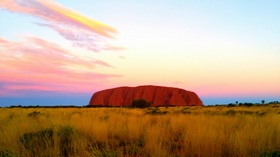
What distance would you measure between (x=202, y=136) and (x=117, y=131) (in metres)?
3.25

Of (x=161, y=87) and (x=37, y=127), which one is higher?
(x=161, y=87)

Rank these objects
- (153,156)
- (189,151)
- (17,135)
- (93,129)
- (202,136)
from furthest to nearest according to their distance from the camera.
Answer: (93,129)
(17,135)
(202,136)
(189,151)
(153,156)

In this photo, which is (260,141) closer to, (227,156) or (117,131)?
(227,156)

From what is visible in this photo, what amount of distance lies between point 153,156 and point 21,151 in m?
3.08

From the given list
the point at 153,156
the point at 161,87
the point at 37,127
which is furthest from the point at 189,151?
the point at 161,87

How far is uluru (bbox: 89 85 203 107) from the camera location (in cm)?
12700

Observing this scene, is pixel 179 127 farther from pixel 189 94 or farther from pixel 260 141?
pixel 189 94

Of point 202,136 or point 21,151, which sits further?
point 202,136

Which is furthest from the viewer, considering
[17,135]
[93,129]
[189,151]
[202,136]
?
[93,129]

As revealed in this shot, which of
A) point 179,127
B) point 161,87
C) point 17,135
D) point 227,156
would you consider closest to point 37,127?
point 17,135

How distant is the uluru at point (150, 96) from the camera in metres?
127

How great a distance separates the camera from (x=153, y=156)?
496cm

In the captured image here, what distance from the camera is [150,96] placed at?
422 feet

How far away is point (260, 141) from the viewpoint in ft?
20.1
